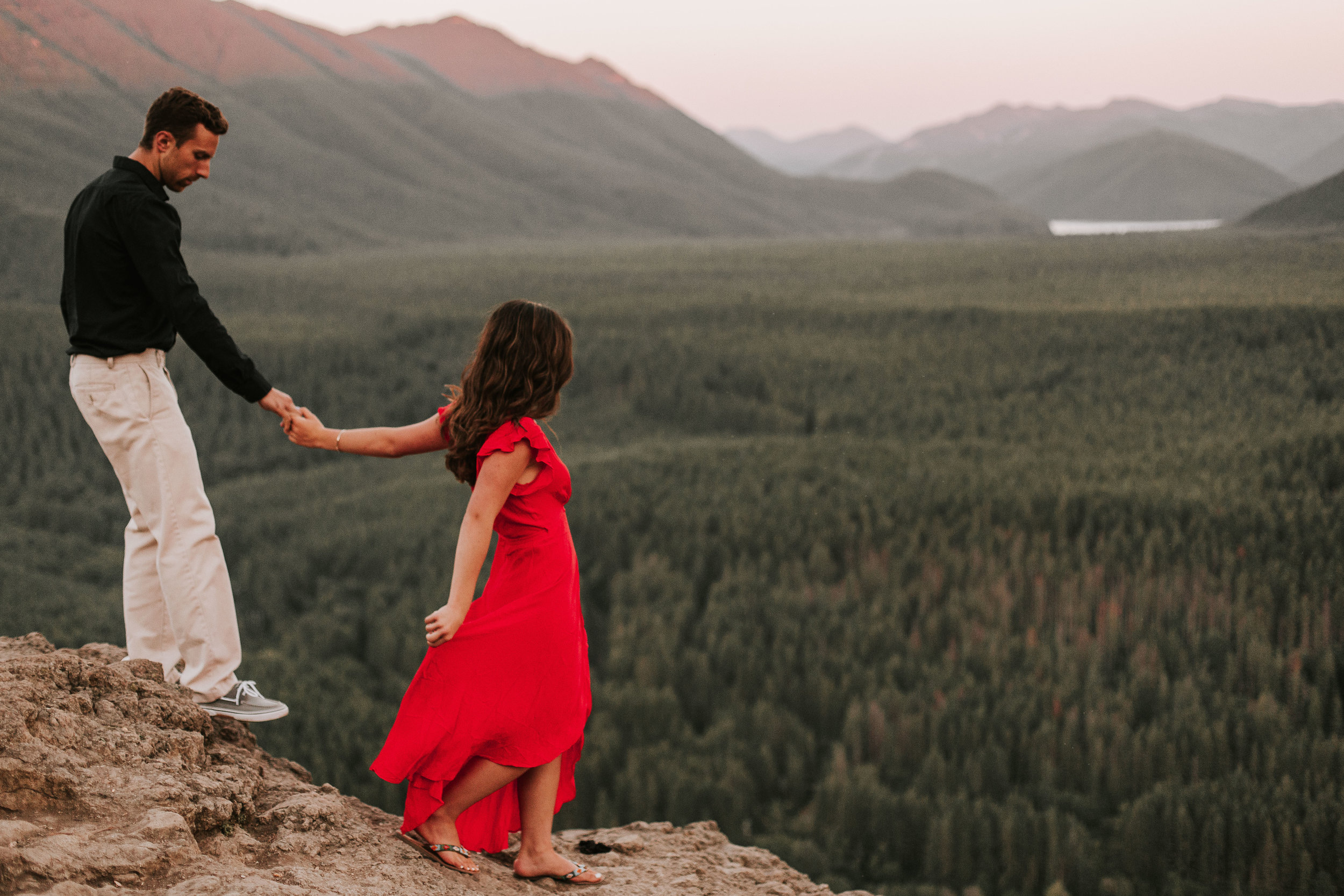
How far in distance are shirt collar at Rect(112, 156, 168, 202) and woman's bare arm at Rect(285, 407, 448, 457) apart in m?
1.19

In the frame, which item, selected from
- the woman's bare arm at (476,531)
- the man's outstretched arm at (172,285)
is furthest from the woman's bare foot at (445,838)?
the man's outstretched arm at (172,285)

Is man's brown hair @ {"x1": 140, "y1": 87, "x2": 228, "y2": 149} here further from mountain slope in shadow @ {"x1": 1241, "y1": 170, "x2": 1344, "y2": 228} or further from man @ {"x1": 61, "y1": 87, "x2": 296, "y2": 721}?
mountain slope in shadow @ {"x1": 1241, "y1": 170, "x2": 1344, "y2": 228}

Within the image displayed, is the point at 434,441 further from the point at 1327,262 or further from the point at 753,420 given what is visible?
the point at 1327,262

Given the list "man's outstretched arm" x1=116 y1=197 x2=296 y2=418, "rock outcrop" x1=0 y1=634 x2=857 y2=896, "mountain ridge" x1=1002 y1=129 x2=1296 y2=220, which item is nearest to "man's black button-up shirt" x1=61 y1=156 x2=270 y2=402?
"man's outstretched arm" x1=116 y1=197 x2=296 y2=418

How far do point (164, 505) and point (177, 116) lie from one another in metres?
1.69

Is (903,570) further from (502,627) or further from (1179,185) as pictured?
(1179,185)

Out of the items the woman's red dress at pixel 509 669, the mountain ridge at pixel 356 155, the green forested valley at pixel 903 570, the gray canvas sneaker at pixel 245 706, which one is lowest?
the green forested valley at pixel 903 570

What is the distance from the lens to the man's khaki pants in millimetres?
4539

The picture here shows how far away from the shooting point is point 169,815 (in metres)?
3.64

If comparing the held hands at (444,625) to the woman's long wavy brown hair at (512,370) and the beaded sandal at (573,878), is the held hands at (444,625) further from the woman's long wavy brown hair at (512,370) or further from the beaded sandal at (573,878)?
the beaded sandal at (573,878)

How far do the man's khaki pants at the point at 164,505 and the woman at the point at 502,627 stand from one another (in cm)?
92

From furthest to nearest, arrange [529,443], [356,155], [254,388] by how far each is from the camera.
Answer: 1. [356,155]
2. [254,388]
3. [529,443]

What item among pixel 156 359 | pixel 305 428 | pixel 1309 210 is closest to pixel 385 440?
pixel 305 428

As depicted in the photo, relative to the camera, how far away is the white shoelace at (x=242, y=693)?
15.9ft
